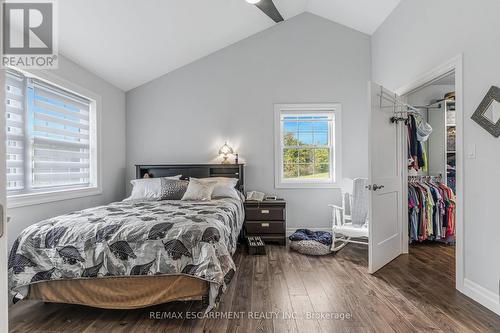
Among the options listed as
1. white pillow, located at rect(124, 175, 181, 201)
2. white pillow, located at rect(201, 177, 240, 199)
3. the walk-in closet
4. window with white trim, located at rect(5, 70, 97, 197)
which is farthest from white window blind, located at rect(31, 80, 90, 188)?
the walk-in closet

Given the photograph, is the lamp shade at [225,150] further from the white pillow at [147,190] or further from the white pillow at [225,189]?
the white pillow at [147,190]

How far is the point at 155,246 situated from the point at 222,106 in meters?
2.98

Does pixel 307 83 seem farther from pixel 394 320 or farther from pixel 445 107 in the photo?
pixel 394 320

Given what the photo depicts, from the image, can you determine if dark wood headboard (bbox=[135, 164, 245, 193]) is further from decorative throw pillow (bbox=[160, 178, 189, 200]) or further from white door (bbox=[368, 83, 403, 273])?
white door (bbox=[368, 83, 403, 273])

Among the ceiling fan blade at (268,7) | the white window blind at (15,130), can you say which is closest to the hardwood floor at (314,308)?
the white window blind at (15,130)

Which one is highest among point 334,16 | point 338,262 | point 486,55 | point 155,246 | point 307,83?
point 334,16

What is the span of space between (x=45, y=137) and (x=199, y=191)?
184cm

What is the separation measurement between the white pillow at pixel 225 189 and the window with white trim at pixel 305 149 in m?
0.89

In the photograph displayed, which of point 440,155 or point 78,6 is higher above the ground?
point 78,6

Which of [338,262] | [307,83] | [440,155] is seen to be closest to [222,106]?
[307,83]

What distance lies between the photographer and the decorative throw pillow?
144 inches

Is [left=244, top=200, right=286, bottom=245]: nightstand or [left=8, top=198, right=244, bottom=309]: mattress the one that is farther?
[left=244, top=200, right=286, bottom=245]: nightstand

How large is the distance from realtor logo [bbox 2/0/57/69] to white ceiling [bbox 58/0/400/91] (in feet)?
0.37

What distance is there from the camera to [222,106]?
4551 millimetres
